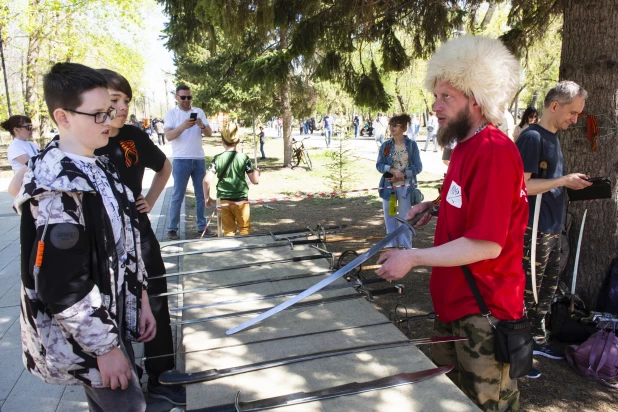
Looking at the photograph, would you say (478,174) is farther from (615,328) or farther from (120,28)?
(120,28)

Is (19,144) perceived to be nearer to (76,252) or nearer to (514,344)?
(76,252)

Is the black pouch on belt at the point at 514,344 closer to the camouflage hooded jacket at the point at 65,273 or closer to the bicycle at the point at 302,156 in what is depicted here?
the camouflage hooded jacket at the point at 65,273

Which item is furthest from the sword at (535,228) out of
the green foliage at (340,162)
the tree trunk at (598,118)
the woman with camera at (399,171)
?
the green foliage at (340,162)

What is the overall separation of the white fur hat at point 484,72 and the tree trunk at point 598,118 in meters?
2.62

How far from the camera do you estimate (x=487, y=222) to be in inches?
66.4

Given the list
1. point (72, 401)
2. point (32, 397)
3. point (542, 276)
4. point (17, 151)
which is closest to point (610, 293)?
point (542, 276)

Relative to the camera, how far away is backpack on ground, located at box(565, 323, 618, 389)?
3.28 metres

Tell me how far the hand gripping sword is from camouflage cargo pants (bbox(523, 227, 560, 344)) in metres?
1.72

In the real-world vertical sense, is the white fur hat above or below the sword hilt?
above

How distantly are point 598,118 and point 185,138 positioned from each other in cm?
536

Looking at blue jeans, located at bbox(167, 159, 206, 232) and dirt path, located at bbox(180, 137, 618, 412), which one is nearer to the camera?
dirt path, located at bbox(180, 137, 618, 412)

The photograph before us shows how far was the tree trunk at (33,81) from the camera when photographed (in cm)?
1666

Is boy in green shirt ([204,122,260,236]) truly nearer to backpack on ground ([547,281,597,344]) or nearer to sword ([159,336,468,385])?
backpack on ground ([547,281,597,344])

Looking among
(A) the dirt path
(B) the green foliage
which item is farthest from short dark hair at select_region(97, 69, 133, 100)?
(B) the green foliage
